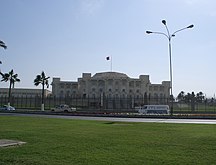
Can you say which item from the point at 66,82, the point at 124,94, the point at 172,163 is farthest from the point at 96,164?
the point at 66,82

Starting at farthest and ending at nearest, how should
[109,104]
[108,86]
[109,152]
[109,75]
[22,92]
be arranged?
[22,92] < [109,75] < [108,86] < [109,104] < [109,152]

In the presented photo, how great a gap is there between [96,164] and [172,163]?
78.1 inches

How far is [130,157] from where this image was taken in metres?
8.86

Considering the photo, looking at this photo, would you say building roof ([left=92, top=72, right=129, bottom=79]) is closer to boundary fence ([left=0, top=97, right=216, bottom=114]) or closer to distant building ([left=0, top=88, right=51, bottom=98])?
distant building ([left=0, top=88, right=51, bottom=98])

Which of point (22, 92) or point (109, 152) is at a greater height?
point (22, 92)

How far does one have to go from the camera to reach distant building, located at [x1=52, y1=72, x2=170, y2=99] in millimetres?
122431

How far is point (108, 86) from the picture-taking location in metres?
123

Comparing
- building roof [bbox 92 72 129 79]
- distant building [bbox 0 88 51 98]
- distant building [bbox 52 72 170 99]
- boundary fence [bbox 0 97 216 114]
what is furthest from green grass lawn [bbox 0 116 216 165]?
distant building [bbox 0 88 51 98]

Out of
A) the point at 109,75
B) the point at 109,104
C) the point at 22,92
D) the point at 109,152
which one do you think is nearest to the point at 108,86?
the point at 109,75

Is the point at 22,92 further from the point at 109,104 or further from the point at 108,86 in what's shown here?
the point at 109,104

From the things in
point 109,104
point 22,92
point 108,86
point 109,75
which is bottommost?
point 109,104

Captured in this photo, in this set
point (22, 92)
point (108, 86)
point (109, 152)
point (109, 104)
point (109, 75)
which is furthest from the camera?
point (22, 92)

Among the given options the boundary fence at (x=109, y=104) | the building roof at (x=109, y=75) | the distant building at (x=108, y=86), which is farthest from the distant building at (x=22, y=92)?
the boundary fence at (x=109, y=104)

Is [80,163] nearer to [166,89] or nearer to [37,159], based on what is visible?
[37,159]
